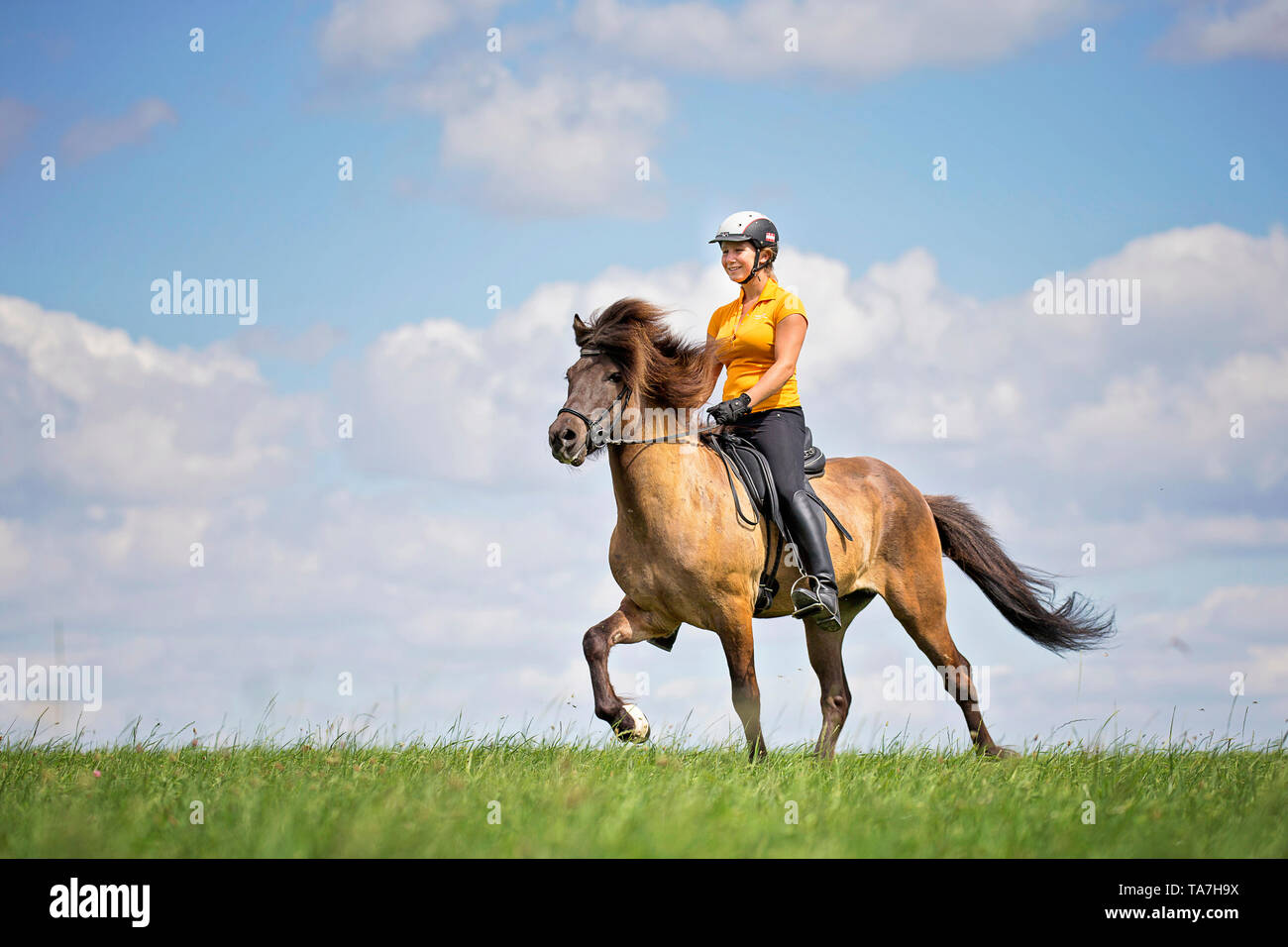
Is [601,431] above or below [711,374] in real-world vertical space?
below

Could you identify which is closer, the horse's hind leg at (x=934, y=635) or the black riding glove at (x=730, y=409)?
the black riding glove at (x=730, y=409)

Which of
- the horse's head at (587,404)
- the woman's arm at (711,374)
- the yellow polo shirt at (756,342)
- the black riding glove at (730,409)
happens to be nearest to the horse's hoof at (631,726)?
the horse's head at (587,404)

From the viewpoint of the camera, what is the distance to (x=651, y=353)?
7.21 meters

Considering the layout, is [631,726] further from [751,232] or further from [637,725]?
[751,232]

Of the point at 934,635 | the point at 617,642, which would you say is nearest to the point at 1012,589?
the point at 934,635

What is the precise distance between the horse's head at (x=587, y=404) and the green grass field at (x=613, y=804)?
6.36 feet

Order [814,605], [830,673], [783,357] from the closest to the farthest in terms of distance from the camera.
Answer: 1. [783,357]
2. [814,605]
3. [830,673]

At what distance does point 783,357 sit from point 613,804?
11.7 ft

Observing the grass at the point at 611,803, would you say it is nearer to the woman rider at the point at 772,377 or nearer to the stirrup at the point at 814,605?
the stirrup at the point at 814,605

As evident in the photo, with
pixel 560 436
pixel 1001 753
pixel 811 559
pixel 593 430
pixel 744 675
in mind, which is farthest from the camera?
pixel 1001 753

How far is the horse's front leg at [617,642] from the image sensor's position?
6.90m

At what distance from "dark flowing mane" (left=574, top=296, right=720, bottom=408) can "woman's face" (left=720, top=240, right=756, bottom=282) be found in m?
0.58
